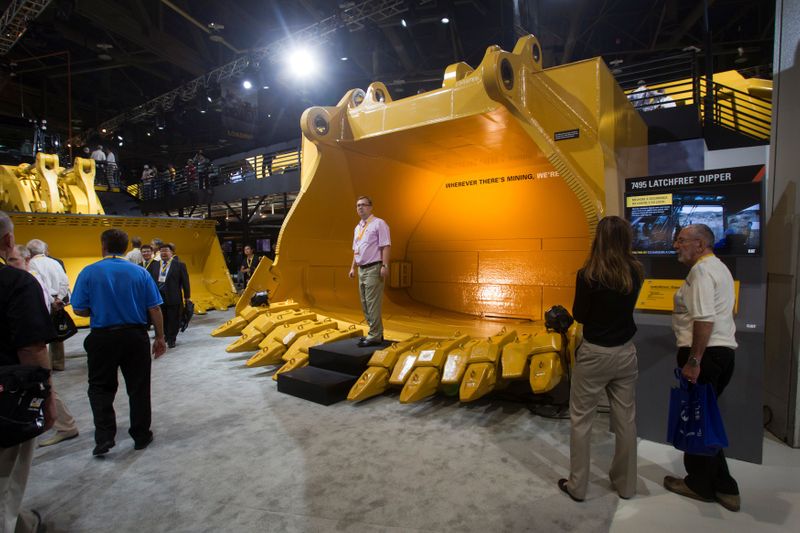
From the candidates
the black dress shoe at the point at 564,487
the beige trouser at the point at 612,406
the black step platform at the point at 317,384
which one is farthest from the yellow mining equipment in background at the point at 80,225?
the beige trouser at the point at 612,406

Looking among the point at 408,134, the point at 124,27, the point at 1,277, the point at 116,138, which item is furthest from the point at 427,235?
the point at 116,138

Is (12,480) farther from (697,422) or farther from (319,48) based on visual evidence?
(319,48)

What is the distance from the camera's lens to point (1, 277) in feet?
6.15

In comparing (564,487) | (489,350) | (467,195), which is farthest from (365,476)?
(467,195)

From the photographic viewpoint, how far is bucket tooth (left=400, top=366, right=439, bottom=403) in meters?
3.62

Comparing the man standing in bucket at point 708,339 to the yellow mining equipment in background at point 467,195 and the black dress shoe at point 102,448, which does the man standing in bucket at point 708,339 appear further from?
the black dress shoe at point 102,448

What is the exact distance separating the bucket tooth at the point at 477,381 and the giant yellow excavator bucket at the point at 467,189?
1.23 metres

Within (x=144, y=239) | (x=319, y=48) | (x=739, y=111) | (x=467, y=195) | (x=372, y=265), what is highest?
(x=319, y=48)

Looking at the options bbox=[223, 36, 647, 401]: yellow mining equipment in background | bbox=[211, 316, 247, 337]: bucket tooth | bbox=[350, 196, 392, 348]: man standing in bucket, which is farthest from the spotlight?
bbox=[350, 196, 392, 348]: man standing in bucket

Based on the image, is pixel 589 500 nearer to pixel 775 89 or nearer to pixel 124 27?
pixel 775 89

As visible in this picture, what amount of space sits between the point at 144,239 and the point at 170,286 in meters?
3.87

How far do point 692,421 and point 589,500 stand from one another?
0.70 m

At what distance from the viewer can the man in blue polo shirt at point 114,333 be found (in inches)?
120

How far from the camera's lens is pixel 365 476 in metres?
2.71
